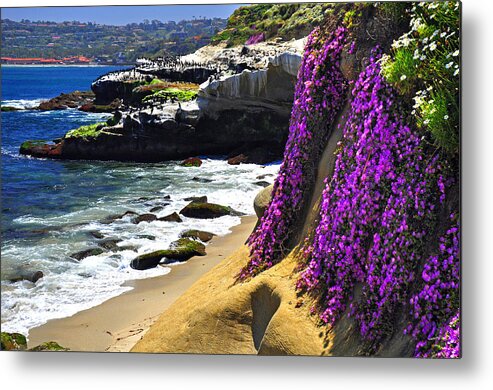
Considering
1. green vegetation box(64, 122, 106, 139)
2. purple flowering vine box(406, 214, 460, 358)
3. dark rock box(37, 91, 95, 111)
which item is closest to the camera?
purple flowering vine box(406, 214, 460, 358)

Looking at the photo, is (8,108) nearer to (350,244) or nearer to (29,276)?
(29,276)

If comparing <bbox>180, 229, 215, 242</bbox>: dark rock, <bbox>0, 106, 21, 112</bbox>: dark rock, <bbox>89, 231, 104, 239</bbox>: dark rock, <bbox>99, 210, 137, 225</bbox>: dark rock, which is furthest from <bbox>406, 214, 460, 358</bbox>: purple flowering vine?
<bbox>0, 106, 21, 112</bbox>: dark rock

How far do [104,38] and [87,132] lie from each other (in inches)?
62.8

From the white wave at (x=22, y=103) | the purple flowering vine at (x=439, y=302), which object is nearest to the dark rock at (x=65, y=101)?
the white wave at (x=22, y=103)

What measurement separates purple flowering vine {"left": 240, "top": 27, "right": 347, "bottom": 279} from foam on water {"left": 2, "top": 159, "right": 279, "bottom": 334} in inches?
43.5

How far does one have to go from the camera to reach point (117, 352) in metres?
6.24

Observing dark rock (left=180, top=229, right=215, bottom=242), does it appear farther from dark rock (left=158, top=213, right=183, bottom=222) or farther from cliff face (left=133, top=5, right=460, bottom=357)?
cliff face (left=133, top=5, right=460, bottom=357)

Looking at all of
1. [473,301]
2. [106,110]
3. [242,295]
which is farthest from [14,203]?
[473,301]

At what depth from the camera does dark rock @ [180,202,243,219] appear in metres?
7.69

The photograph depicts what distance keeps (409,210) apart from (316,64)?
1797mm

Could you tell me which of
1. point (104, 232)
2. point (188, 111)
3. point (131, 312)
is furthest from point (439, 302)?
point (188, 111)

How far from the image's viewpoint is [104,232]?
7.04 metres

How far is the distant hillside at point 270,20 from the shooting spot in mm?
6520

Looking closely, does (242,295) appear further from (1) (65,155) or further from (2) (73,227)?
(1) (65,155)
